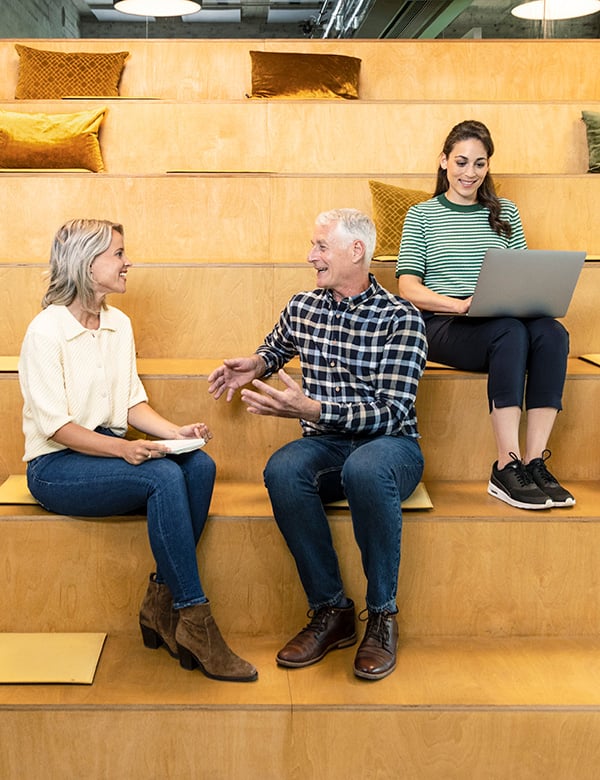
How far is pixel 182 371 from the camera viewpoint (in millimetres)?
2865

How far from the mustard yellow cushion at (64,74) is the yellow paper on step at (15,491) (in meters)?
2.02

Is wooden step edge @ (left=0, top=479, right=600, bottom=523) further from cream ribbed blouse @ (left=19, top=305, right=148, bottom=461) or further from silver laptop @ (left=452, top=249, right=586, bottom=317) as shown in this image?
silver laptop @ (left=452, top=249, right=586, bottom=317)

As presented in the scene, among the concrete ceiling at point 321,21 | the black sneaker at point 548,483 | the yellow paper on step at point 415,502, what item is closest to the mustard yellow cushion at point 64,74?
the concrete ceiling at point 321,21

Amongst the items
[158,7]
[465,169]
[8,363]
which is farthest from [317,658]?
[158,7]

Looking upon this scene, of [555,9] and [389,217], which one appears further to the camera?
[555,9]

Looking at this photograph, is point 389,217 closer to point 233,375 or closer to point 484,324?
point 484,324

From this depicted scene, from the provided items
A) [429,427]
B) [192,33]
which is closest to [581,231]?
[429,427]

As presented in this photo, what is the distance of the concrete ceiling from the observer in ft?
14.2

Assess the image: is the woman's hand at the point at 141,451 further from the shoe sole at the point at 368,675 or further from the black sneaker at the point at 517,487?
the black sneaker at the point at 517,487

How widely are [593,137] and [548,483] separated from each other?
67.8 inches

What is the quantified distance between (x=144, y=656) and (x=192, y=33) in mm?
3016

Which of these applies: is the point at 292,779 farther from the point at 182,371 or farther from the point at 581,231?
the point at 581,231

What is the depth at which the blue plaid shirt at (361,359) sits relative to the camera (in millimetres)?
2449

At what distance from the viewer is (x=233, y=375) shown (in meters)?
2.66
